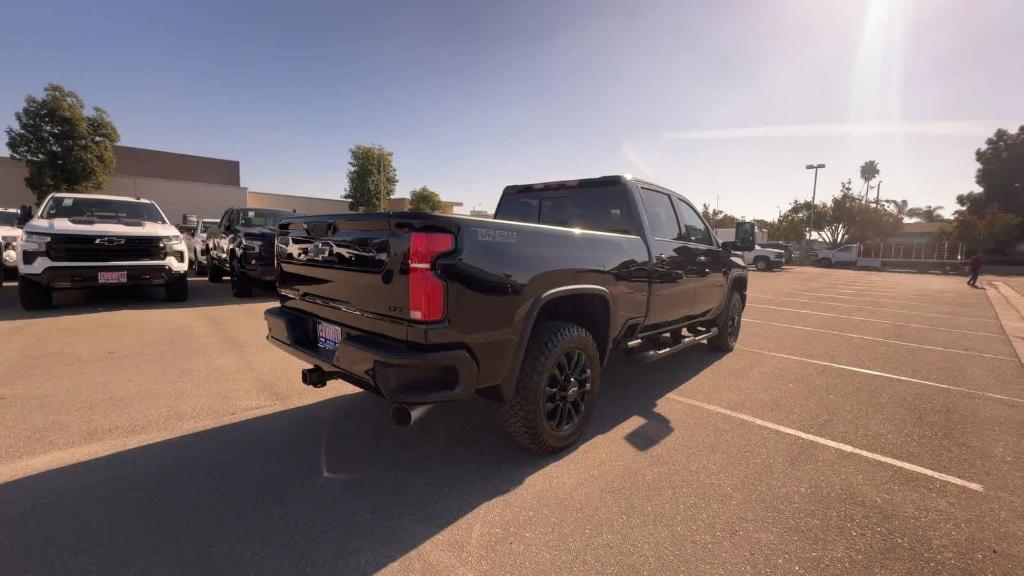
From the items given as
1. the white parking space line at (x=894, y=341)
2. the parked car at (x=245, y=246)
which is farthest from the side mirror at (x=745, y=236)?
the parked car at (x=245, y=246)

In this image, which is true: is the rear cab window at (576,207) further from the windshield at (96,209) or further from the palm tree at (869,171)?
the palm tree at (869,171)

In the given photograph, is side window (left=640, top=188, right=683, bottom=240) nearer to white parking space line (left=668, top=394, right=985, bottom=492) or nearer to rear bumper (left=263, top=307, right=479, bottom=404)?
white parking space line (left=668, top=394, right=985, bottom=492)

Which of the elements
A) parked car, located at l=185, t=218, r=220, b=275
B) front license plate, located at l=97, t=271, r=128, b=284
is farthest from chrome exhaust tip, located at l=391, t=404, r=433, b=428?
parked car, located at l=185, t=218, r=220, b=275

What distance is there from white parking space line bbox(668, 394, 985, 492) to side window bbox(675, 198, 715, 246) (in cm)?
169

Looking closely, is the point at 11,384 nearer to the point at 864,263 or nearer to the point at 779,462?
the point at 779,462

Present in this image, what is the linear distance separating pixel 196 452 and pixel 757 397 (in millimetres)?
4500

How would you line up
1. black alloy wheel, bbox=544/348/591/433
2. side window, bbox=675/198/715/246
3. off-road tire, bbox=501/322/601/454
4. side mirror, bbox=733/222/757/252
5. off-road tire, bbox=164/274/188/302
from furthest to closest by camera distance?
off-road tire, bbox=164/274/188/302 < side mirror, bbox=733/222/757/252 < side window, bbox=675/198/715/246 < black alloy wheel, bbox=544/348/591/433 < off-road tire, bbox=501/322/601/454

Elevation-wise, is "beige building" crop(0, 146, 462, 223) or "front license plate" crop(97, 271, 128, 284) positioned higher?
"beige building" crop(0, 146, 462, 223)

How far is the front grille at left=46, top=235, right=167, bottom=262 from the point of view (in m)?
6.49

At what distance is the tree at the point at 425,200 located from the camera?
1818 inches

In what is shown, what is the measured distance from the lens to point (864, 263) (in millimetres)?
34312

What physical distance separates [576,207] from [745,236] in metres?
2.82

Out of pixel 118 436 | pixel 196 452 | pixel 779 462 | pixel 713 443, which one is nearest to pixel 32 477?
pixel 118 436

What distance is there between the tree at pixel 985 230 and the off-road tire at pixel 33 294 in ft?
152
